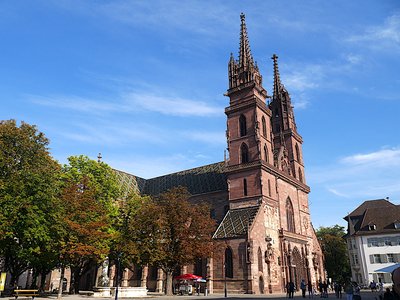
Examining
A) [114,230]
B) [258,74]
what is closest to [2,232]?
[114,230]

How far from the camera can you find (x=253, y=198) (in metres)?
47.4

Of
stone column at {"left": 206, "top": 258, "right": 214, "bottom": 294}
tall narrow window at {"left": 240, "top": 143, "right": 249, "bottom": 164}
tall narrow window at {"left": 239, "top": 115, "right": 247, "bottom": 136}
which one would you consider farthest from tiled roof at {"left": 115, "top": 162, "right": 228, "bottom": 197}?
stone column at {"left": 206, "top": 258, "right": 214, "bottom": 294}

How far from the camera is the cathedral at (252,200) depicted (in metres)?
41.9

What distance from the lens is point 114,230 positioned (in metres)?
41.9

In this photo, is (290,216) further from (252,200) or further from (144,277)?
(144,277)

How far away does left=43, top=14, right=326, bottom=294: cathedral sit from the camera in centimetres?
4194

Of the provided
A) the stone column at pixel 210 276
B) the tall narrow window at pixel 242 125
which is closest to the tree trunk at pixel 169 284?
the stone column at pixel 210 276

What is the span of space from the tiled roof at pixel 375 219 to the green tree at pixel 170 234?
43.9 m

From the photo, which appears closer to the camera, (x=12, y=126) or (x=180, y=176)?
(x=12, y=126)

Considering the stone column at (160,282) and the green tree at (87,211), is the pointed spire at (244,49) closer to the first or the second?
the green tree at (87,211)

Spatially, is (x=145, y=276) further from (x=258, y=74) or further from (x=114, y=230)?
(x=258, y=74)

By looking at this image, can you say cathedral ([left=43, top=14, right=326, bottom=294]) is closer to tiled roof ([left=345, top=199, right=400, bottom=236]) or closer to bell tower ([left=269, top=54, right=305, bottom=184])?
bell tower ([left=269, top=54, right=305, bottom=184])

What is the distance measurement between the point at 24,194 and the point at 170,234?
602 inches

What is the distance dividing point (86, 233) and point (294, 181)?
35904 millimetres
